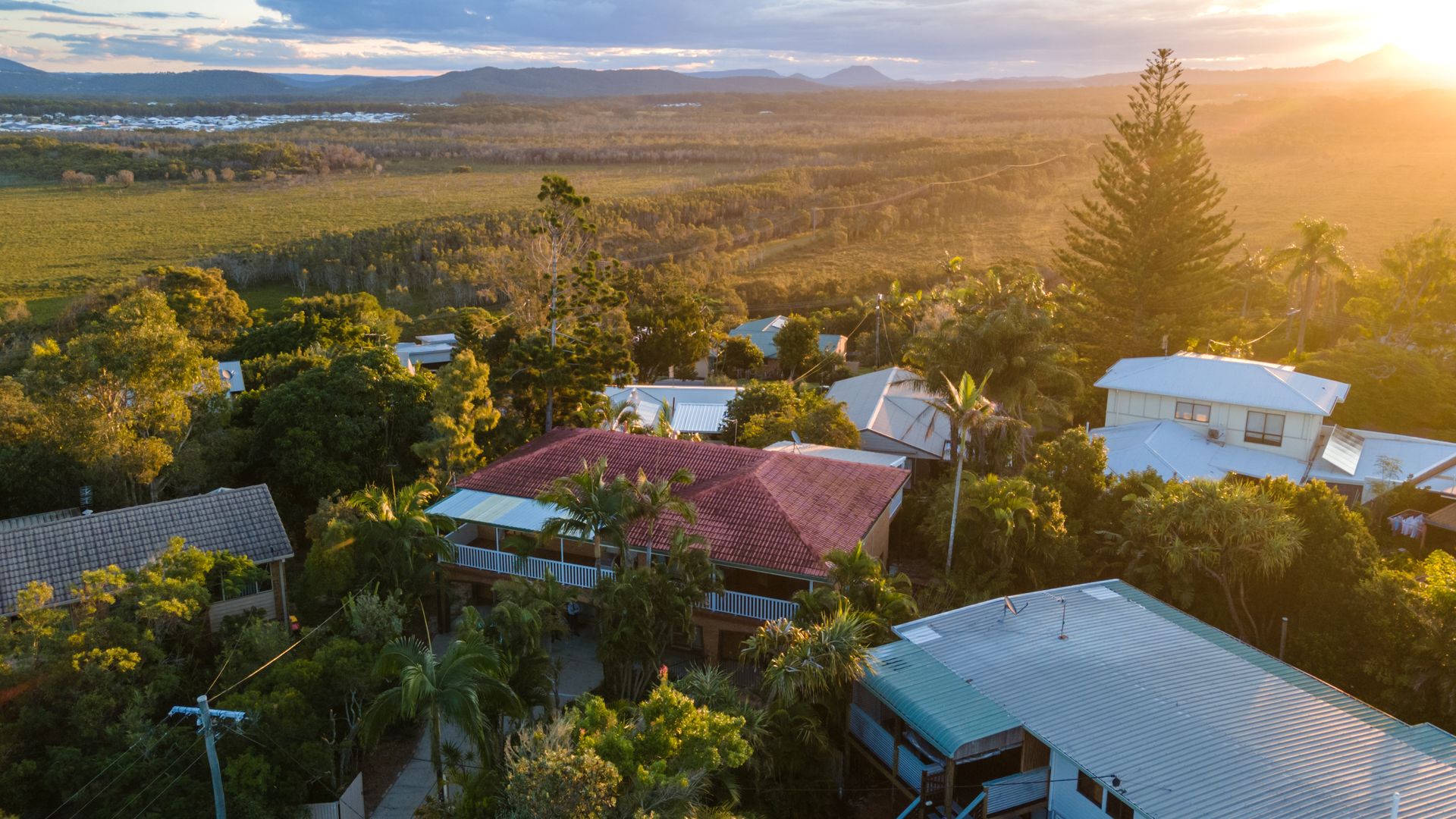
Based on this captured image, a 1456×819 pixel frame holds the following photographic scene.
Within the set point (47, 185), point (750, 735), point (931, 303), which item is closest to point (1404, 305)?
point (931, 303)

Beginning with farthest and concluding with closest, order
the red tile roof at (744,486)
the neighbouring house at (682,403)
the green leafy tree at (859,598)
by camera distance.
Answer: the neighbouring house at (682,403)
the red tile roof at (744,486)
the green leafy tree at (859,598)

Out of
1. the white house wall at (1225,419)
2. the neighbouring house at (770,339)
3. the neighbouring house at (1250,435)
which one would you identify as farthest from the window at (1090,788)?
the neighbouring house at (770,339)

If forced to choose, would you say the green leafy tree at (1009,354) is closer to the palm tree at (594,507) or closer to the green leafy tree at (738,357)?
the palm tree at (594,507)

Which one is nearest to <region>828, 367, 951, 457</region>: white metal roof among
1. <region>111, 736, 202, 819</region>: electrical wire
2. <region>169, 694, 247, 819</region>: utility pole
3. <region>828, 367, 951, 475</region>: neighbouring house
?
<region>828, 367, 951, 475</region>: neighbouring house

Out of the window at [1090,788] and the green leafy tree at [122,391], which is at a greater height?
the green leafy tree at [122,391]

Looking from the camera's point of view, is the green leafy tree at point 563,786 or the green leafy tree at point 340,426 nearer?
the green leafy tree at point 563,786

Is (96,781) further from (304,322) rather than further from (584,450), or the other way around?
(304,322)

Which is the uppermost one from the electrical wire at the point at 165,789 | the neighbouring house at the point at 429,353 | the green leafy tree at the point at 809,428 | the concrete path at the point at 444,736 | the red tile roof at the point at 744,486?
the red tile roof at the point at 744,486


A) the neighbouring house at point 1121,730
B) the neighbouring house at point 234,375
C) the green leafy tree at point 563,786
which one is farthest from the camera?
the neighbouring house at point 234,375

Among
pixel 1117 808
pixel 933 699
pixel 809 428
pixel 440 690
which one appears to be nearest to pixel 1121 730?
pixel 1117 808
